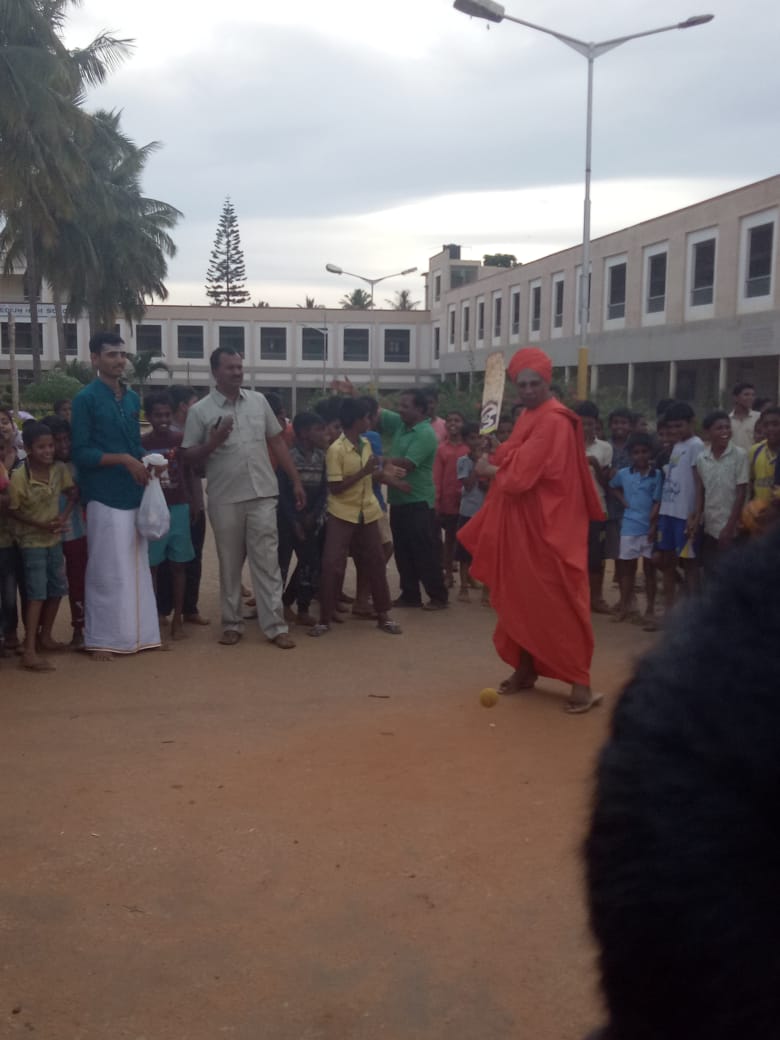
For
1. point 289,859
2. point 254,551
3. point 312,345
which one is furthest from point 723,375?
point 312,345

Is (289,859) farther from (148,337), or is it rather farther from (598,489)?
(148,337)

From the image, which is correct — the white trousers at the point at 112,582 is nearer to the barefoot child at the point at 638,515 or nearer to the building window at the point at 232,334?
the barefoot child at the point at 638,515

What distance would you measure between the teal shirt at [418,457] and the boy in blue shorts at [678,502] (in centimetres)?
183

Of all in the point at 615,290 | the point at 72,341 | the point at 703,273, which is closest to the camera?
the point at 703,273

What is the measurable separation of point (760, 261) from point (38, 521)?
2190cm

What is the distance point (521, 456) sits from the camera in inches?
223

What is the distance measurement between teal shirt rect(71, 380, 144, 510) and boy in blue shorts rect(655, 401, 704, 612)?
371 centimetres

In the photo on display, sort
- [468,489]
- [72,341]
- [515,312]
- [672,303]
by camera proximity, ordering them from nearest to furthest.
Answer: [468,489], [672,303], [515,312], [72,341]

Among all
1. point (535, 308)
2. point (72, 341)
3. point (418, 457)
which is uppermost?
point (535, 308)

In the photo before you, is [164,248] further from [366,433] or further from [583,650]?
[583,650]

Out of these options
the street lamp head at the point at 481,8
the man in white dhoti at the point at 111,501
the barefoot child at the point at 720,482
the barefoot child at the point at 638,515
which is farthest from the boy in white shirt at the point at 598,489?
the street lamp head at the point at 481,8

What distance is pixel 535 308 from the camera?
39.0 metres

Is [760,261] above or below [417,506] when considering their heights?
above

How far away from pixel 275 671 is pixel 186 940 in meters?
3.28
